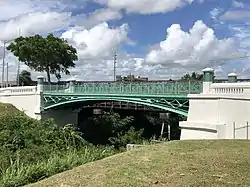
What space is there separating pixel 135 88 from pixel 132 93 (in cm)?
37

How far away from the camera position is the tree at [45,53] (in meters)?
45.3

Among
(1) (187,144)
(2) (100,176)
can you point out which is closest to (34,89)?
(1) (187,144)

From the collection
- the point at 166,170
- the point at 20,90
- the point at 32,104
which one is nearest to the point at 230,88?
the point at 166,170

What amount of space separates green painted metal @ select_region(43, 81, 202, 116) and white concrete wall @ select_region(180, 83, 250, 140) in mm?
1056

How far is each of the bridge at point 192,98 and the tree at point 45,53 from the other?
1404 cm

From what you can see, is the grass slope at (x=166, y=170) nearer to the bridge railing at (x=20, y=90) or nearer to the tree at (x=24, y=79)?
the bridge railing at (x=20, y=90)

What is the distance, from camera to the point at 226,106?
17312mm

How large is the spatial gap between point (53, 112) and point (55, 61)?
13253 millimetres

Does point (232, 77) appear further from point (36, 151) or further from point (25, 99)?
point (25, 99)

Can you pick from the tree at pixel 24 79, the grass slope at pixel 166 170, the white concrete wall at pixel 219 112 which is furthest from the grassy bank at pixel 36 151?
the tree at pixel 24 79

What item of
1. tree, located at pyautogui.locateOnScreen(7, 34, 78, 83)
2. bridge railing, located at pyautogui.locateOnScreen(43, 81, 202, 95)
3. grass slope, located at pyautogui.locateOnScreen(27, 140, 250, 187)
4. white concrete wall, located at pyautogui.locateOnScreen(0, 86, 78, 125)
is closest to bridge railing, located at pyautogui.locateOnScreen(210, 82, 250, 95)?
bridge railing, located at pyautogui.locateOnScreen(43, 81, 202, 95)

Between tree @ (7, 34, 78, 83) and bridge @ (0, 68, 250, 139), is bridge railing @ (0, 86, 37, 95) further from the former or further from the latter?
tree @ (7, 34, 78, 83)

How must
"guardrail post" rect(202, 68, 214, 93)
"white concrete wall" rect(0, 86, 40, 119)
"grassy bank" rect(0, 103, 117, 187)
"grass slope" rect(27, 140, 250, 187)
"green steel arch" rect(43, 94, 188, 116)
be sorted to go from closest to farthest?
"grass slope" rect(27, 140, 250, 187) < "grassy bank" rect(0, 103, 117, 187) < "guardrail post" rect(202, 68, 214, 93) < "green steel arch" rect(43, 94, 188, 116) < "white concrete wall" rect(0, 86, 40, 119)

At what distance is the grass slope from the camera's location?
797 centimetres
